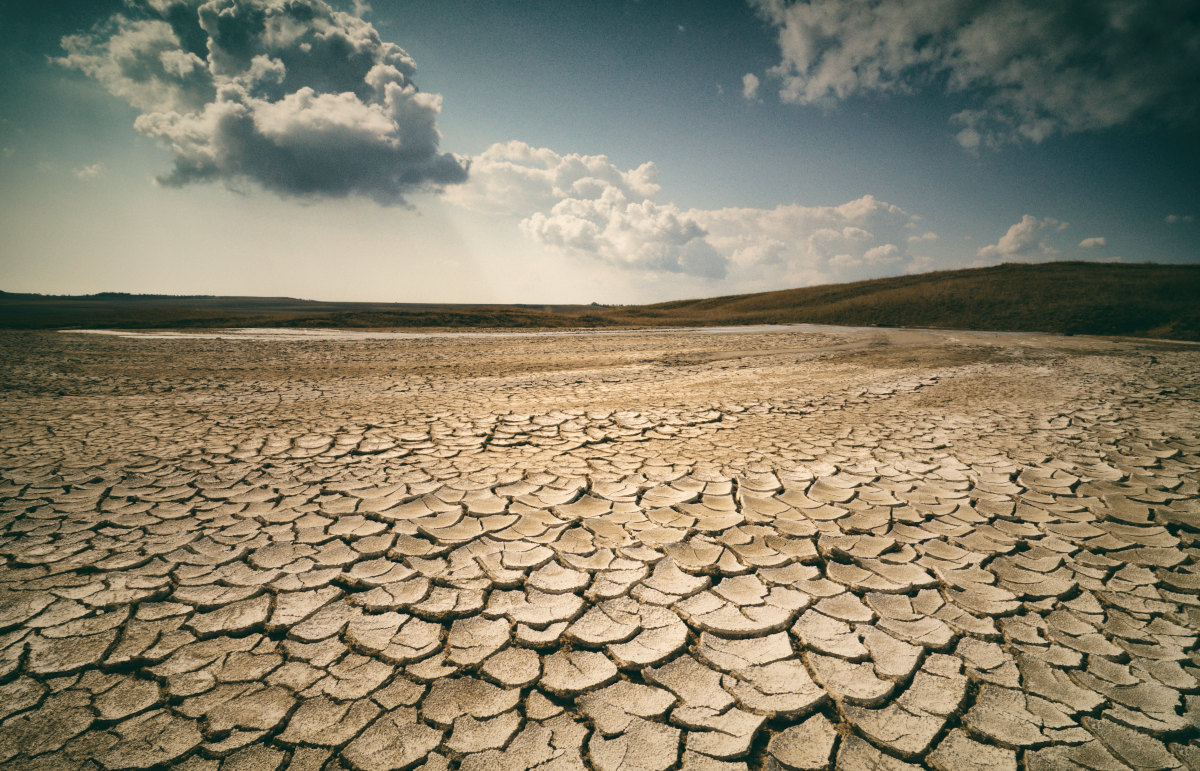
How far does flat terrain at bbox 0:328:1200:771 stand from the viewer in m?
1.27

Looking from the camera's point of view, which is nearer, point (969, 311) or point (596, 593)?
point (596, 593)

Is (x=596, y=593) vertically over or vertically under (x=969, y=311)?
under

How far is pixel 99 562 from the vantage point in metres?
1.98

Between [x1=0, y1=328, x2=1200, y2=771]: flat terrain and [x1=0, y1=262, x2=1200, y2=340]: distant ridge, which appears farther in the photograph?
[x1=0, y1=262, x2=1200, y2=340]: distant ridge

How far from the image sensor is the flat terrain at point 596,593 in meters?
1.27

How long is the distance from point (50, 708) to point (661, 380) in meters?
5.95

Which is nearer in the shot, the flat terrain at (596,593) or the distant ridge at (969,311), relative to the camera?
the flat terrain at (596,593)

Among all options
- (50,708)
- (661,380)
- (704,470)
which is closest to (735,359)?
(661,380)

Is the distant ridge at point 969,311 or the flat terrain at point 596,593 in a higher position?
the distant ridge at point 969,311

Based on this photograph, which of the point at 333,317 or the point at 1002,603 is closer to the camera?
the point at 1002,603

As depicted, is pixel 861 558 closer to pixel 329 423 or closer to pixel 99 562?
pixel 99 562

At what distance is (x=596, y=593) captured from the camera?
1851 mm

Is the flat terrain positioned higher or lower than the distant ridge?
lower

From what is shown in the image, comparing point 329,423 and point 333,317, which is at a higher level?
point 333,317
